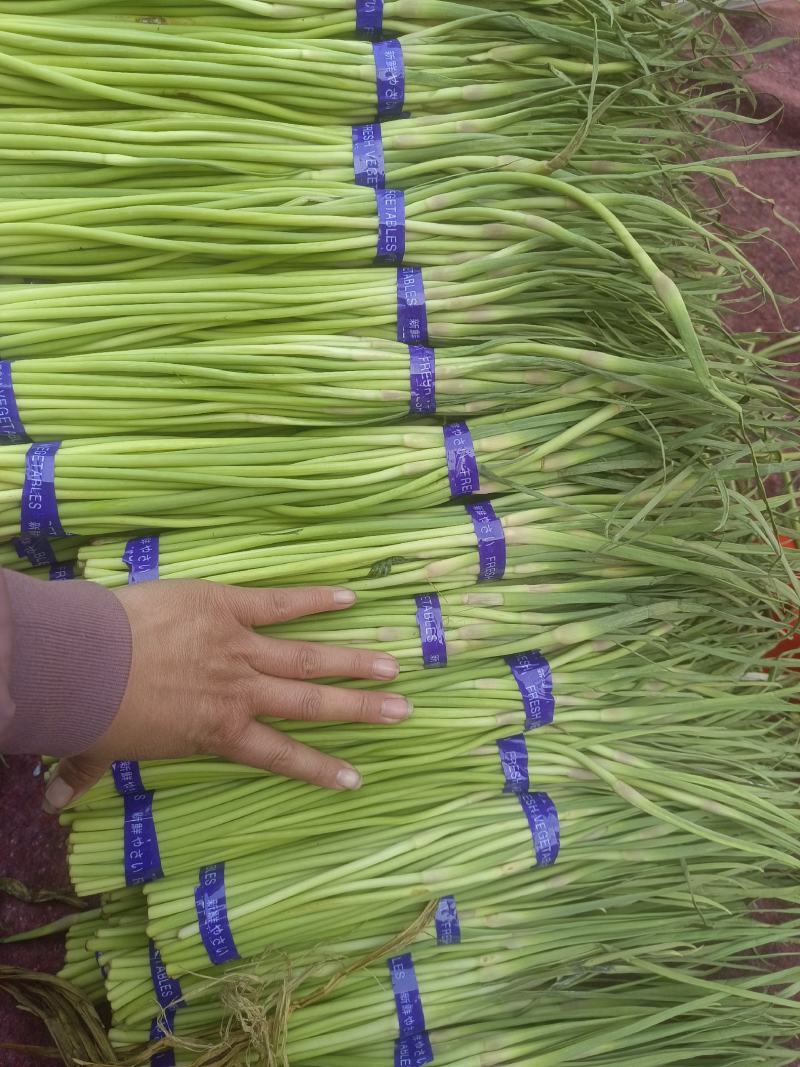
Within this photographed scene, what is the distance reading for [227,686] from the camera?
3.34 feet

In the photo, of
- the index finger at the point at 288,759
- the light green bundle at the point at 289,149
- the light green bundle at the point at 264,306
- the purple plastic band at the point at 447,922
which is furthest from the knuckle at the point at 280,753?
the light green bundle at the point at 289,149

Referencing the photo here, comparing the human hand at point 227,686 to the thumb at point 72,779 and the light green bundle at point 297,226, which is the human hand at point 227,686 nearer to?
the thumb at point 72,779

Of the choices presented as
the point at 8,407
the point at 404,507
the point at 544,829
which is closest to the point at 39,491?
the point at 8,407

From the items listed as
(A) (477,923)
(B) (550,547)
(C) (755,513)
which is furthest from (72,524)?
(C) (755,513)

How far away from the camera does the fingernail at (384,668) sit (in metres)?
1.09

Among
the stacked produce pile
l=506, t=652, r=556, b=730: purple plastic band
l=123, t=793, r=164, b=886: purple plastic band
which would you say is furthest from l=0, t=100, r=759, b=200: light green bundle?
l=123, t=793, r=164, b=886: purple plastic band

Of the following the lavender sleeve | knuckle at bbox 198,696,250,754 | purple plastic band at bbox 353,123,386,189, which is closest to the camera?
the lavender sleeve

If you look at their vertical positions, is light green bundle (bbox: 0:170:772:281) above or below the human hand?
above

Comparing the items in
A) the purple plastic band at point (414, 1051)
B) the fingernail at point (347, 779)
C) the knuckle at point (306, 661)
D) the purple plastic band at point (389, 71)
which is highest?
the purple plastic band at point (389, 71)

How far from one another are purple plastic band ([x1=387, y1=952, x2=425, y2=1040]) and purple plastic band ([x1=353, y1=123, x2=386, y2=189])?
1186mm

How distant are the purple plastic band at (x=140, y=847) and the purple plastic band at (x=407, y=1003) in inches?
14.8

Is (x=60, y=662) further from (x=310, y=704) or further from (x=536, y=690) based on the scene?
(x=536, y=690)

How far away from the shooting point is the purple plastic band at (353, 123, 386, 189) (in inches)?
48.3

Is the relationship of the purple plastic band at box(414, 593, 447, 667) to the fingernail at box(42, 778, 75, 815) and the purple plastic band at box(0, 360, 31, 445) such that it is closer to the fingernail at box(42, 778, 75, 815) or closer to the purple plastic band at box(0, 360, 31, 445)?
the fingernail at box(42, 778, 75, 815)
